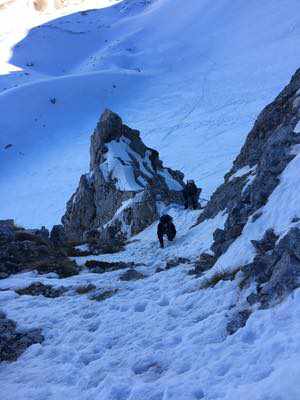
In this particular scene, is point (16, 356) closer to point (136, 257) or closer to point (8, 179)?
point (136, 257)

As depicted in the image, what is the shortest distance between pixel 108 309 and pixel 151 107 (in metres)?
52.3

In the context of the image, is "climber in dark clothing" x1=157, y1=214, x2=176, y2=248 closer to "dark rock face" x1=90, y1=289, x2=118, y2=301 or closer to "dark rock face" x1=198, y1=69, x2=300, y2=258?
"dark rock face" x1=198, y1=69, x2=300, y2=258

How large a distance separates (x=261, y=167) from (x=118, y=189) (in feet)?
51.8

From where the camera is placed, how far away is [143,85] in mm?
71062

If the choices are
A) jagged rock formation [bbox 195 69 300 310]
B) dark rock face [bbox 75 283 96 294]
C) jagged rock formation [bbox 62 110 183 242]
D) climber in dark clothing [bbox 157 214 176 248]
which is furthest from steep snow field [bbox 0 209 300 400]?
jagged rock formation [bbox 62 110 183 242]

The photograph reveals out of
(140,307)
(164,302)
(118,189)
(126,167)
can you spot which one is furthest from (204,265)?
(126,167)

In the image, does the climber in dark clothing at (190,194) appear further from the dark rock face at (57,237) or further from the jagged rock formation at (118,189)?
the dark rock face at (57,237)

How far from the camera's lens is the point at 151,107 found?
63.7m

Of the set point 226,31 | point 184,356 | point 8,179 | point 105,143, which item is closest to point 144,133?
point 8,179

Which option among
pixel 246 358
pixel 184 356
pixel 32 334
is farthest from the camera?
pixel 32 334

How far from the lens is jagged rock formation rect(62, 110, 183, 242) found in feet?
92.7

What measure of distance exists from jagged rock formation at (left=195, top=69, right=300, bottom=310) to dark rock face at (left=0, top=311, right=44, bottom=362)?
166 inches

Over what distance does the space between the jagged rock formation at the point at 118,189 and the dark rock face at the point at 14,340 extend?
14.2 metres

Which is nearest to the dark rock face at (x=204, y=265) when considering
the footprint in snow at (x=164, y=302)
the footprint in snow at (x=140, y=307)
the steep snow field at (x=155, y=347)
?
the steep snow field at (x=155, y=347)
